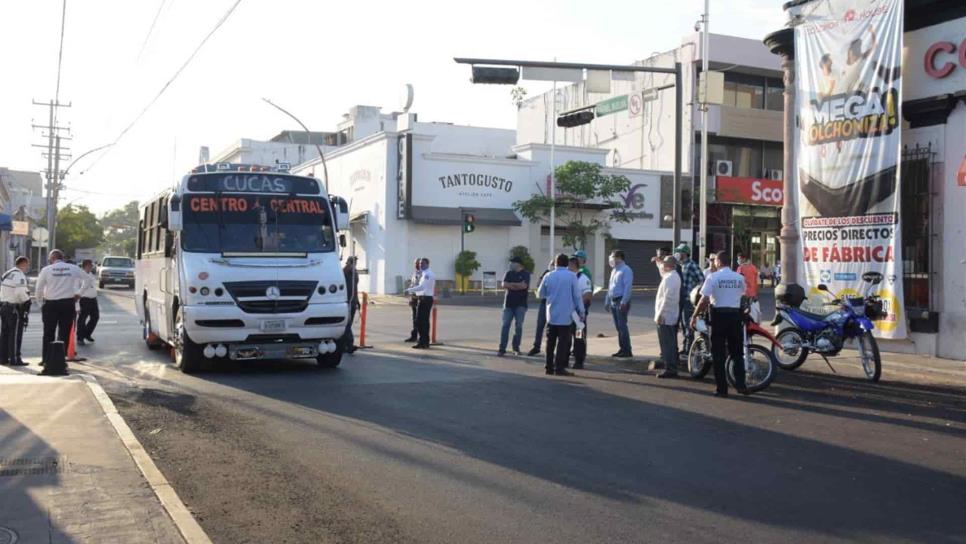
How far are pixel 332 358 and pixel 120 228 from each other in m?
127

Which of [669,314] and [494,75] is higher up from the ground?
[494,75]

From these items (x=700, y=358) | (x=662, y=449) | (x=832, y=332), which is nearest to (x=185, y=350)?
(x=700, y=358)

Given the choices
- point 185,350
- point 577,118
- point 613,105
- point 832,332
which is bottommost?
point 185,350

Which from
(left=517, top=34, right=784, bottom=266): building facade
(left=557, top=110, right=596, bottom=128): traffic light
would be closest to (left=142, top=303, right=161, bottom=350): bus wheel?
(left=557, top=110, right=596, bottom=128): traffic light

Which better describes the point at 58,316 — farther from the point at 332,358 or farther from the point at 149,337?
the point at 332,358

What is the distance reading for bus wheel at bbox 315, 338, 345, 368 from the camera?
44.2ft

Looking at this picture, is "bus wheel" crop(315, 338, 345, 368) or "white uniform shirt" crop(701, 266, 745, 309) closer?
"white uniform shirt" crop(701, 266, 745, 309)

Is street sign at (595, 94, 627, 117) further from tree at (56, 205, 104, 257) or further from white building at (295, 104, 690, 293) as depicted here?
tree at (56, 205, 104, 257)

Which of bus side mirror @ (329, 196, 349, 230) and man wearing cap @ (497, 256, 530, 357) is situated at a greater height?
bus side mirror @ (329, 196, 349, 230)

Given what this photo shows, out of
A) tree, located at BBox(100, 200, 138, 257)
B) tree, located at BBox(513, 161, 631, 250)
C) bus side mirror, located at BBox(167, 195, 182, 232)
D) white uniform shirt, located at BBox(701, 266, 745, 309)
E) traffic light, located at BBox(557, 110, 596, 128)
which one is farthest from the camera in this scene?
tree, located at BBox(100, 200, 138, 257)

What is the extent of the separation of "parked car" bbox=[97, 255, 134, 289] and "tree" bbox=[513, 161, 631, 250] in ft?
68.4

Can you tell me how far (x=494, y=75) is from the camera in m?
16.2

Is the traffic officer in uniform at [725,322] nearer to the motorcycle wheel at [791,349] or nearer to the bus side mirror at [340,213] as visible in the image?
the motorcycle wheel at [791,349]

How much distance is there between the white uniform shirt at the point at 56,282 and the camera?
1328 centimetres
